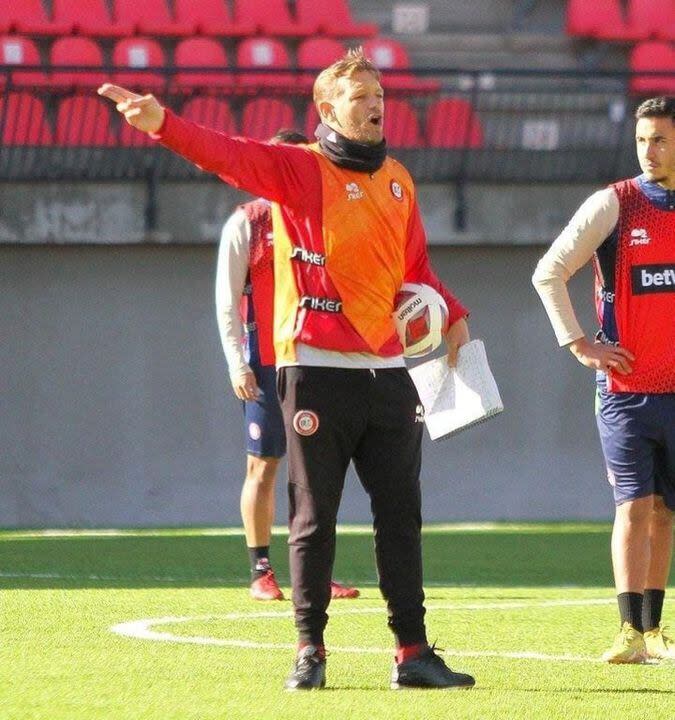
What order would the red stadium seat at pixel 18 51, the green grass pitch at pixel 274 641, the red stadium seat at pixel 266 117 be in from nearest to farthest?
1. the green grass pitch at pixel 274 641
2. the red stadium seat at pixel 266 117
3. the red stadium seat at pixel 18 51

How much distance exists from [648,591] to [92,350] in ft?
32.9

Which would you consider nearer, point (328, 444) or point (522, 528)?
point (328, 444)

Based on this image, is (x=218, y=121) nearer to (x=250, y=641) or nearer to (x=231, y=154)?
(x=250, y=641)

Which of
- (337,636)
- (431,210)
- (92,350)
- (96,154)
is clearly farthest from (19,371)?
(337,636)

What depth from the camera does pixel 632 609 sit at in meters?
7.33

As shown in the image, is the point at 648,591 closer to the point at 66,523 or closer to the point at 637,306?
the point at 637,306

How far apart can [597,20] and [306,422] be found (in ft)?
50.2

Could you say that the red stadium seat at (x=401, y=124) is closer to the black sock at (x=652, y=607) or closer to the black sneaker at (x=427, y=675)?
the black sock at (x=652, y=607)

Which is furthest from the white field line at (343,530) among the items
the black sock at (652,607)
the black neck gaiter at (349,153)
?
the black neck gaiter at (349,153)

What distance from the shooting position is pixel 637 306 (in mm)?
7320

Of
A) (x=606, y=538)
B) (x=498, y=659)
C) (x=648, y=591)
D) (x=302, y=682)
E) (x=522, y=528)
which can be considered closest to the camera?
(x=302, y=682)

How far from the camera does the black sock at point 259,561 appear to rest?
9617 millimetres

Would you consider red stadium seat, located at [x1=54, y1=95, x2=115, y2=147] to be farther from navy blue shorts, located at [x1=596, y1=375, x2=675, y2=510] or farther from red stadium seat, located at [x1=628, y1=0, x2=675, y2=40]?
navy blue shorts, located at [x1=596, y1=375, x2=675, y2=510]

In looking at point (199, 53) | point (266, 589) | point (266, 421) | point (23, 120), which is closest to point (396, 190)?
point (266, 421)
